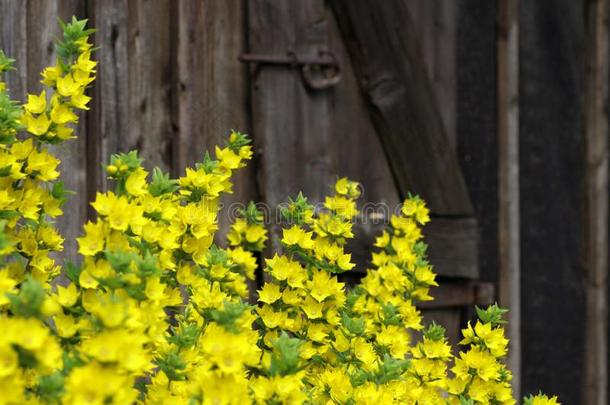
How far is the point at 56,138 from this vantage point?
1803 millimetres

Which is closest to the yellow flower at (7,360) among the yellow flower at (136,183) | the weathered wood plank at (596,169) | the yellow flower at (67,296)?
the yellow flower at (67,296)

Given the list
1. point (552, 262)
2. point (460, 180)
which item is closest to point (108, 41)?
point (460, 180)

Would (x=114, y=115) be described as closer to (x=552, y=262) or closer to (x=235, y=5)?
(x=235, y=5)

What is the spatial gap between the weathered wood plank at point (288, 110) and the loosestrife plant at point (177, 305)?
695 millimetres

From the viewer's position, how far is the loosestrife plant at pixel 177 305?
1.26 metres

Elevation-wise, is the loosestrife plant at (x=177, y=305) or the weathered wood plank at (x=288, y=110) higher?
the weathered wood plank at (x=288, y=110)

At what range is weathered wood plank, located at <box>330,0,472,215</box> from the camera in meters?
3.25

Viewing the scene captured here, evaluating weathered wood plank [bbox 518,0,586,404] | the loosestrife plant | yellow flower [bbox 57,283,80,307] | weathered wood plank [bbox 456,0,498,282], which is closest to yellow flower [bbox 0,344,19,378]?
the loosestrife plant

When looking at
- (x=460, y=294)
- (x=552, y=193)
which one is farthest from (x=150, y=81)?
(x=552, y=193)

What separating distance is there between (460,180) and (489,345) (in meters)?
1.62

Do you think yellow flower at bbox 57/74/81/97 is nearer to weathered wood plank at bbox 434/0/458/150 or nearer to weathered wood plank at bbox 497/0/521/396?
weathered wood plank at bbox 434/0/458/150

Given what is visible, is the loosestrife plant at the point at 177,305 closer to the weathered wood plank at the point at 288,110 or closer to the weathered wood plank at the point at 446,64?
the weathered wood plank at the point at 288,110

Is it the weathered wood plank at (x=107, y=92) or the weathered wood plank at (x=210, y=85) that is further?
the weathered wood plank at (x=210, y=85)

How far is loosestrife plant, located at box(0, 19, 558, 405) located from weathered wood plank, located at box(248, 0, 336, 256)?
2.28 ft
